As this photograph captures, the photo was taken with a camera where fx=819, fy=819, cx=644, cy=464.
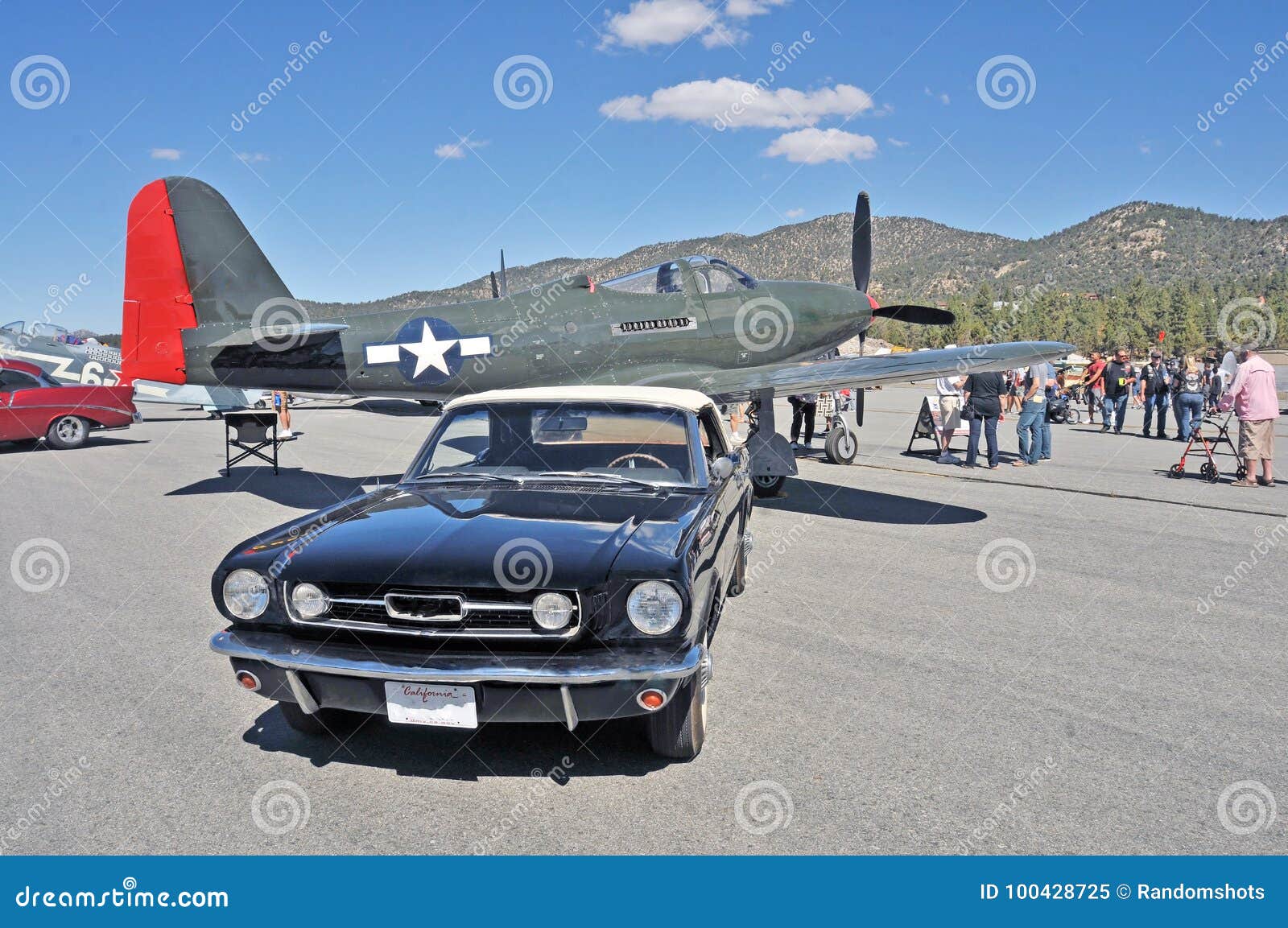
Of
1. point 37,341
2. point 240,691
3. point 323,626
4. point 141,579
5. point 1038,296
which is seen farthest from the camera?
point 1038,296

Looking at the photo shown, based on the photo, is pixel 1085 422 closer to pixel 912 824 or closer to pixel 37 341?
pixel 912 824

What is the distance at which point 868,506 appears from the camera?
10242 mm

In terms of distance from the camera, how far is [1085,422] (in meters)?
26.6

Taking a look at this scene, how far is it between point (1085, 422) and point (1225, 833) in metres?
26.7

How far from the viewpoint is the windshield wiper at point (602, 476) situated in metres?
4.43

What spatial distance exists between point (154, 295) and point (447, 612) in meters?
8.93

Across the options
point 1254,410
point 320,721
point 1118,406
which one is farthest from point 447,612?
point 1118,406

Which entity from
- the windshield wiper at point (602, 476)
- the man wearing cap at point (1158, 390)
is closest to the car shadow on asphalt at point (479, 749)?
the windshield wiper at point (602, 476)

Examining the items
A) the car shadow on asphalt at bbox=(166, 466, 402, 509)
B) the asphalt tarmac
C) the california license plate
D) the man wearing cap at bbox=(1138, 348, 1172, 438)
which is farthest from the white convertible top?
the man wearing cap at bbox=(1138, 348, 1172, 438)

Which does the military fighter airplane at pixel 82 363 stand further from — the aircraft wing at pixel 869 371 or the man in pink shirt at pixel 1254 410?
the man in pink shirt at pixel 1254 410

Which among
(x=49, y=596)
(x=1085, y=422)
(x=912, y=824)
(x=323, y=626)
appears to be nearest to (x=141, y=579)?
(x=49, y=596)

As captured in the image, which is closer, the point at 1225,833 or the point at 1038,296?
the point at 1225,833

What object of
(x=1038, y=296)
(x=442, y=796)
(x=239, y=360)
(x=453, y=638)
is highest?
(x=1038, y=296)

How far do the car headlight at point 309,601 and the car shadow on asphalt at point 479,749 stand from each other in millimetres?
756
